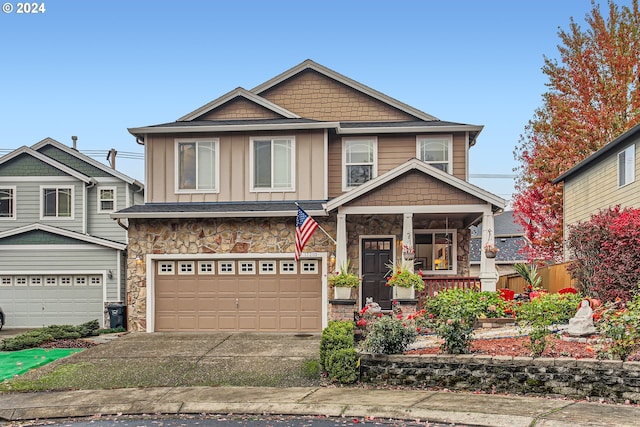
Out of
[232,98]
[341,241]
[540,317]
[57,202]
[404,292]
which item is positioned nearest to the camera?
[540,317]

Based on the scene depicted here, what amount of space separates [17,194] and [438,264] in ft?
54.5

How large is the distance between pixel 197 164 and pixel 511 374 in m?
11.4

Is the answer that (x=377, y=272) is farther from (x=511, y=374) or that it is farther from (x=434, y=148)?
(x=511, y=374)

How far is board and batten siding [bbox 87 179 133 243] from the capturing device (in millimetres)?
26078

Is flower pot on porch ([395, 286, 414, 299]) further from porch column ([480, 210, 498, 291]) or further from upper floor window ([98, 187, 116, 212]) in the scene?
upper floor window ([98, 187, 116, 212])

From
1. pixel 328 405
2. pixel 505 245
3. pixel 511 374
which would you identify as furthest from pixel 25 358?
pixel 505 245

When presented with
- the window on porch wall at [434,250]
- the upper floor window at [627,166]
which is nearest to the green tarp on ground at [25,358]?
the window on porch wall at [434,250]

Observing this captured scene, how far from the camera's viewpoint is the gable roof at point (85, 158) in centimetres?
2602

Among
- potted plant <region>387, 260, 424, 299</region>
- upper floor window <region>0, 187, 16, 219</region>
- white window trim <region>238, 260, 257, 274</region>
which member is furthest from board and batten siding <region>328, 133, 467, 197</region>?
upper floor window <region>0, 187, 16, 219</region>

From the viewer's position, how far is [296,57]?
2184 centimetres

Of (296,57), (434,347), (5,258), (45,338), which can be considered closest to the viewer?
(434,347)

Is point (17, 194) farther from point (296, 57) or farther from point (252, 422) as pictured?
point (252, 422)

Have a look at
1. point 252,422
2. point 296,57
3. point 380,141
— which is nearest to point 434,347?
point 252,422

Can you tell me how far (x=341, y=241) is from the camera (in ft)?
56.6
